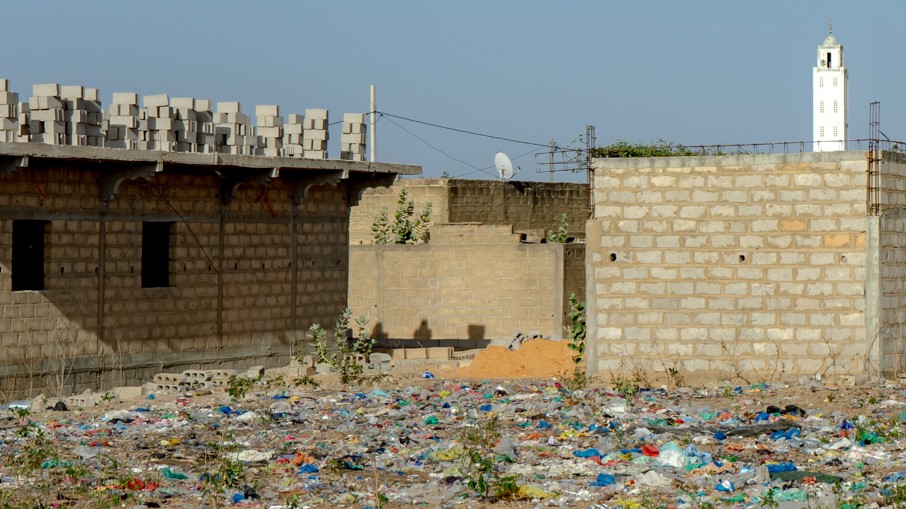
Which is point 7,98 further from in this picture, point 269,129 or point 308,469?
point 308,469

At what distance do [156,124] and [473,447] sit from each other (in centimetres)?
957

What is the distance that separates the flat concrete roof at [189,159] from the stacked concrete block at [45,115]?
34cm

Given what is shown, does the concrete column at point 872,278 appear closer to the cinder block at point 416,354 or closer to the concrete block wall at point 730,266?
the concrete block wall at point 730,266

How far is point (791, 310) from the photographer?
15461 mm

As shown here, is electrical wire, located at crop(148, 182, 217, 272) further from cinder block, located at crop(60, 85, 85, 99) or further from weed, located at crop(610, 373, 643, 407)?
weed, located at crop(610, 373, 643, 407)

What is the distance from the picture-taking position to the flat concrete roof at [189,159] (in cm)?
1725

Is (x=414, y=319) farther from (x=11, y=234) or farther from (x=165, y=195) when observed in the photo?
(x=11, y=234)

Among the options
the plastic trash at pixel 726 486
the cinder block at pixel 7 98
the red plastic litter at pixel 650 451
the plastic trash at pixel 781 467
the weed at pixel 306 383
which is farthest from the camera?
the cinder block at pixel 7 98

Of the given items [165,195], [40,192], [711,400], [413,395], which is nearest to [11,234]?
[40,192]

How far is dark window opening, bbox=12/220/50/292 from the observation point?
18062 millimetres

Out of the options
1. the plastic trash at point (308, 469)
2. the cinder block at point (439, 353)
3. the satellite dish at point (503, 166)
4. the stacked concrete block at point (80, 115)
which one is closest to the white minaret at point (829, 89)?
the satellite dish at point (503, 166)

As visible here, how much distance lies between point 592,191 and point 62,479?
741 cm

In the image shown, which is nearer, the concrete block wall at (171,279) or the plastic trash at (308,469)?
the plastic trash at (308,469)

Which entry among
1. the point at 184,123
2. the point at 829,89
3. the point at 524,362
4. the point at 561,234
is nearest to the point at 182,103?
the point at 184,123
